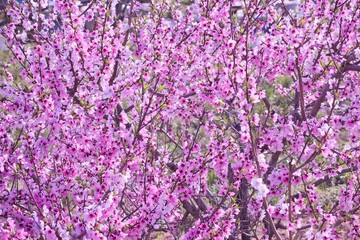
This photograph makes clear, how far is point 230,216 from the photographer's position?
3680mm

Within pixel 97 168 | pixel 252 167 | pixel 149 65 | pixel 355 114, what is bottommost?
pixel 97 168

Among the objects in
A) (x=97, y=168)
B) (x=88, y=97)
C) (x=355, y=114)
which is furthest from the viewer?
(x=88, y=97)

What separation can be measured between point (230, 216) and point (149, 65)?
1377 mm

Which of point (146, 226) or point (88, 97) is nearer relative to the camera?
point (146, 226)

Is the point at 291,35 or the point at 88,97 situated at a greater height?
the point at 291,35

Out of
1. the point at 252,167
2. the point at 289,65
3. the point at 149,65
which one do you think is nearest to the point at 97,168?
the point at 149,65

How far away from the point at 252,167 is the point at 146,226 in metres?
0.98

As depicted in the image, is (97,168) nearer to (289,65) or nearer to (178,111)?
(178,111)

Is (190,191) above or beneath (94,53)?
beneath

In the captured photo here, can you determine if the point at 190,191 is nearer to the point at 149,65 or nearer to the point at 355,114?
the point at 149,65

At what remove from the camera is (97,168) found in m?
3.92

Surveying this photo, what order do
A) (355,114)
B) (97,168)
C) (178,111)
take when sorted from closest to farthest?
(355,114) < (97,168) < (178,111)

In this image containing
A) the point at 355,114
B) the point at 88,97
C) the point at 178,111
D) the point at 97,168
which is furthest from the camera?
the point at 178,111

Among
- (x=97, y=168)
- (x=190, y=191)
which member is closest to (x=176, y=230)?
(x=190, y=191)
